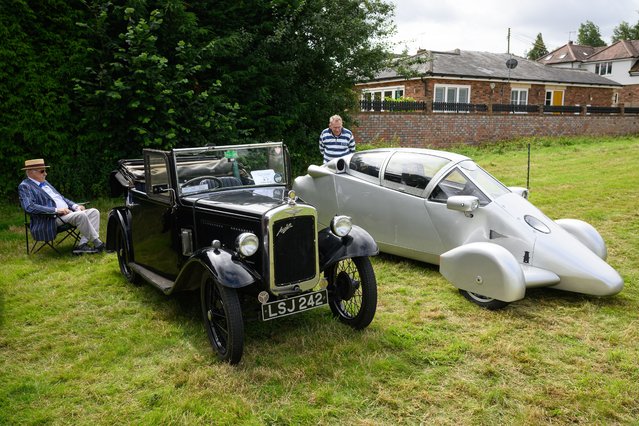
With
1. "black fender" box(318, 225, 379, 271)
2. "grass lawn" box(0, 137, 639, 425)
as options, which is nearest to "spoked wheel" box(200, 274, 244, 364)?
"grass lawn" box(0, 137, 639, 425)

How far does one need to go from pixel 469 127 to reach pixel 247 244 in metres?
19.7

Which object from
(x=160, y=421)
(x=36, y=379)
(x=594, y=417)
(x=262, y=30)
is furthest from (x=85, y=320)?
(x=262, y=30)

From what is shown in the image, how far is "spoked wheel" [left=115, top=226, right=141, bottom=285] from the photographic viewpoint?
20.0 ft

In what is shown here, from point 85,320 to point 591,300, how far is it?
512 cm

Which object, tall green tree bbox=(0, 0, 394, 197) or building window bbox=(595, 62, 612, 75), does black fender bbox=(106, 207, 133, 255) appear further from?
building window bbox=(595, 62, 612, 75)

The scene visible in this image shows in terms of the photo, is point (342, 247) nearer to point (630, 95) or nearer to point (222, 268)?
point (222, 268)

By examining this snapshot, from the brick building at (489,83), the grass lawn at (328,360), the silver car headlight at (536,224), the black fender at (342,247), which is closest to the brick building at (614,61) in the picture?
the brick building at (489,83)

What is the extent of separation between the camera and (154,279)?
5.27 m

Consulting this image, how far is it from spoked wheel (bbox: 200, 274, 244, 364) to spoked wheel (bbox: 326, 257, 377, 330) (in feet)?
3.63

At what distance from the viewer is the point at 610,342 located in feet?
14.3

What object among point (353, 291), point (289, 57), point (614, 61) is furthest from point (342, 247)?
point (614, 61)

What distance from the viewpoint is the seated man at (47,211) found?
705cm

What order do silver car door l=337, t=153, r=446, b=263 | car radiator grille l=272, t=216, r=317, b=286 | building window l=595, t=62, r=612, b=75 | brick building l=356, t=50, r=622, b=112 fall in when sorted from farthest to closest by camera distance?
building window l=595, t=62, r=612, b=75
brick building l=356, t=50, r=622, b=112
silver car door l=337, t=153, r=446, b=263
car radiator grille l=272, t=216, r=317, b=286

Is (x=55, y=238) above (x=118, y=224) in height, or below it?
below
